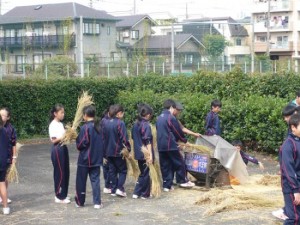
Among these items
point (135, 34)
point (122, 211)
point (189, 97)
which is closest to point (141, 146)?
point (122, 211)

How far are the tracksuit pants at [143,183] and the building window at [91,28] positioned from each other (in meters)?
36.1

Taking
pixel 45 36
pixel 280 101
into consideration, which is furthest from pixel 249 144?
pixel 45 36

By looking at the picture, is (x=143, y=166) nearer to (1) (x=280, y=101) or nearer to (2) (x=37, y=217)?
(2) (x=37, y=217)

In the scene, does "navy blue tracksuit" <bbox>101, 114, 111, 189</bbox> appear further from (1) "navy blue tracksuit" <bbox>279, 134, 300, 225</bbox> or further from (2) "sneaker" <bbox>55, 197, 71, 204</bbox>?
(1) "navy blue tracksuit" <bbox>279, 134, 300, 225</bbox>

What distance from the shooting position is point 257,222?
8055mm

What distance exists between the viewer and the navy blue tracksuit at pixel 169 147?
33.4ft

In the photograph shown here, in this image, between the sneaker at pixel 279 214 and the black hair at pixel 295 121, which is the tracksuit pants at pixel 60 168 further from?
the black hair at pixel 295 121

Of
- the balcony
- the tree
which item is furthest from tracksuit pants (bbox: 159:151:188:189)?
the tree

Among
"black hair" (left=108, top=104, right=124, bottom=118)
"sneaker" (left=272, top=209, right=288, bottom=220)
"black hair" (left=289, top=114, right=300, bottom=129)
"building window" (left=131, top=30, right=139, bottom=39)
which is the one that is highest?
"building window" (left=131, top=30, right=139, bottom=39)

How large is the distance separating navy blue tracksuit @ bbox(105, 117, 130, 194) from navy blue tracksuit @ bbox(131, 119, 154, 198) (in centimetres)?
19

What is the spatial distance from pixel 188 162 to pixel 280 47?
53.2m

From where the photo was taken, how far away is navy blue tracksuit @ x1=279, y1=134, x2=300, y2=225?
644cm

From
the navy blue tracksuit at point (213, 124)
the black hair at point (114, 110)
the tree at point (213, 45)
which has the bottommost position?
the navy blue tracksuit at point (213, 124)

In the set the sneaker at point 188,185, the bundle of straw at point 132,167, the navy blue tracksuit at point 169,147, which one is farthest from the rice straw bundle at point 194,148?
the bundle of straw at point 132,167
